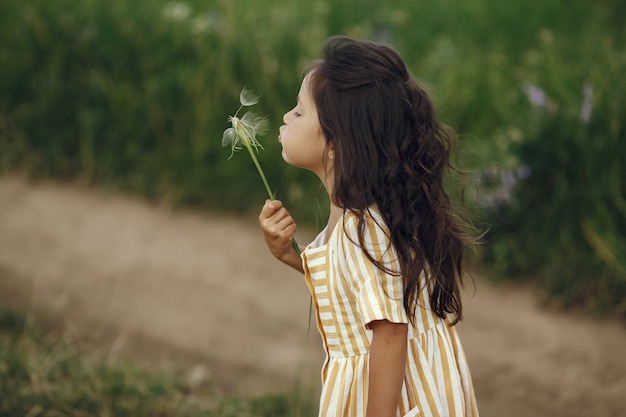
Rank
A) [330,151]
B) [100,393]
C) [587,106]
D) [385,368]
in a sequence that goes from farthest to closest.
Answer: [587,106] < [100,393] < [330,151] < [385,368]

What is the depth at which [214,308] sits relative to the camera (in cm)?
395

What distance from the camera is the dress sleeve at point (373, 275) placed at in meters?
1.70

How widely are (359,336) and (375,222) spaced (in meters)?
0.22

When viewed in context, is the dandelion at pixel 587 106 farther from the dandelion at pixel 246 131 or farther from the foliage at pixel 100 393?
the dandelion at pixel 246 131

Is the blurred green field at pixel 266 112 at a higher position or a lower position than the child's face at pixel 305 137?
higher

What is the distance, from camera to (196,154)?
14.8 feet

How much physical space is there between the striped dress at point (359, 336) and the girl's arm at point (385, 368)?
40mm

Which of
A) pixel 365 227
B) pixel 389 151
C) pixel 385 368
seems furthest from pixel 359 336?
pixel 389 151

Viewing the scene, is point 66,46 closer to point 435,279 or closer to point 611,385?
point 611,385

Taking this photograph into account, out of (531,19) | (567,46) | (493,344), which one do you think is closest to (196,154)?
(493,344)

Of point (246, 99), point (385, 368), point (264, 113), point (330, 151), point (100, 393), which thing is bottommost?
point (100, 393)

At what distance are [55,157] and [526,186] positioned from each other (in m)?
2.29

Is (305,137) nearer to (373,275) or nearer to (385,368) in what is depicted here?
(373,275)

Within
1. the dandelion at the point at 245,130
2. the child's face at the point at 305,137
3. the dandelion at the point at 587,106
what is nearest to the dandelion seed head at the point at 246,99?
the dandelion at the point at 245,130
